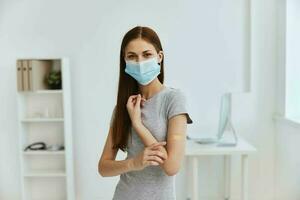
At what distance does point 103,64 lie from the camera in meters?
3.36

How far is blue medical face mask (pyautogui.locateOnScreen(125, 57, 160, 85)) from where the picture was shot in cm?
118

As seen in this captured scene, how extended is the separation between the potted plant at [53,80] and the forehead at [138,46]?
7.34ft

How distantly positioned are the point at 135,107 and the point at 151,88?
0.11m

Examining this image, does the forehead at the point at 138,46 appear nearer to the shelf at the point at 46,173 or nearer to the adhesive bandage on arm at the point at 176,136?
the adhesive bandage on arm at the point at 176,136

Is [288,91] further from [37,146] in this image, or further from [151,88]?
[37,146]

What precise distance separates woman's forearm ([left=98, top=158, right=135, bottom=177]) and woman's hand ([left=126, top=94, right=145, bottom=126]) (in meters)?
0.13

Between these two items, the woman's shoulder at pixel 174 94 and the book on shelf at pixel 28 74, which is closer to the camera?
the woman's shoulder at pixel 174 94

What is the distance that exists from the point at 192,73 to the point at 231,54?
1.39 ft

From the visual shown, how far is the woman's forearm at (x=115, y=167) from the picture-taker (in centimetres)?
110

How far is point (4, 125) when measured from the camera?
3.44 metres

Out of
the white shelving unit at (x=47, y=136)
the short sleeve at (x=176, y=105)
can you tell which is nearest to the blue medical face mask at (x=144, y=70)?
the short sleeve at (x=176, y=105)

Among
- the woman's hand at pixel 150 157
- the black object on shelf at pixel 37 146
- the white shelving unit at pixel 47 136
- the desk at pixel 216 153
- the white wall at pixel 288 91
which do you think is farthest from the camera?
the black object on shelf at pixel 37 146

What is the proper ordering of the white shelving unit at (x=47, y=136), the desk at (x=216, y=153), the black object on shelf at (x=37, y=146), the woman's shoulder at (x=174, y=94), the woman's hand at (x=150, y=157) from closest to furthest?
1. the woman's hand at (x=150, y=157)
2. the woman's shoulder at (x=174, y=94)
3. the desk at (x=216, y=153)
4. the white shelving unit at (x=47, y=136)
5. the black object on shelf at (x=37, y=146)

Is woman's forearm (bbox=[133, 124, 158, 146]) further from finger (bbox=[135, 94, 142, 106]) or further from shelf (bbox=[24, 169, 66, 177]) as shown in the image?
shelf (bbox=[24, 169, 66, 177])
